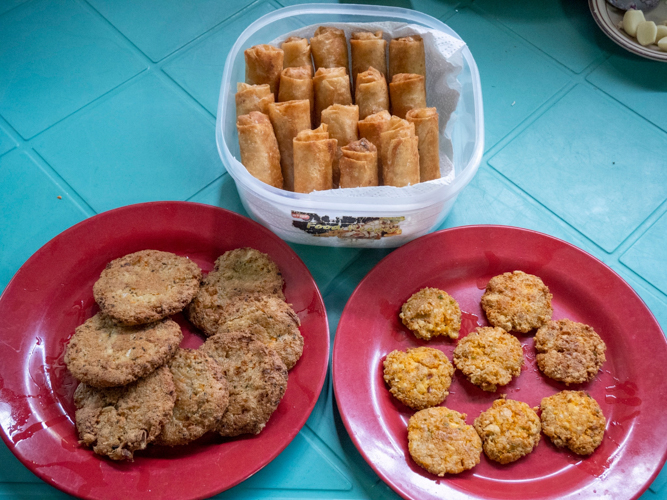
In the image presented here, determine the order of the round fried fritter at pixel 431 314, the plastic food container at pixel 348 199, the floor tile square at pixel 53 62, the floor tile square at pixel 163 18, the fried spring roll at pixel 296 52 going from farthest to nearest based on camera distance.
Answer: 1. the floor tile square at pixel 163 18
2. the floor tile square at pixel 53 62
3. the fried spring roll at pixel 296 52
4. the round fried fritter at pixel 431 314
5. the plastic food container at pixel 348 199

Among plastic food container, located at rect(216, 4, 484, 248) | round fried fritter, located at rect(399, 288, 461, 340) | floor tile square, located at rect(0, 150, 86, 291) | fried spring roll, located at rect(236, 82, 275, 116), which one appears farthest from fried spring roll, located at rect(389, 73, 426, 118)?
floor tile square, located at rect(0, 150, 86, 291)

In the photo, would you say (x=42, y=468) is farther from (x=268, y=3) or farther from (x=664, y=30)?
(x=664, y=30)

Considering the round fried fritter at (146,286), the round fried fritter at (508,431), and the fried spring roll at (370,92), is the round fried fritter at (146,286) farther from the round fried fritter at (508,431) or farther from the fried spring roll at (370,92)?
the round fried fritter at (508,431)

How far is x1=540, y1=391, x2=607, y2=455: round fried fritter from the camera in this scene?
4.03ft

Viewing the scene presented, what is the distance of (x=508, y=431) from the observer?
1221 millimetres

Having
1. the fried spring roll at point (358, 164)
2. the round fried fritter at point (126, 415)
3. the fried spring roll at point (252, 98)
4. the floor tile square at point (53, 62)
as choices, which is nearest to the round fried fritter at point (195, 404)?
the round fried fritter at point (126, 415)

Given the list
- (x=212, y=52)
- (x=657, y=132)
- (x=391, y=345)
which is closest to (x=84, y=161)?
(x=212, y=52)

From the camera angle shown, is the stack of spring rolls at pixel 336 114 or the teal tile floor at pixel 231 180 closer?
the stack of spring rolls at pixel 336 114

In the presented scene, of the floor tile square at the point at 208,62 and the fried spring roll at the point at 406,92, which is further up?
the floor tile square at the point at 208,62

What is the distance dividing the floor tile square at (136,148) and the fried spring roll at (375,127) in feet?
1.57

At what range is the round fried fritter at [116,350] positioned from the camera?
44.7 inches

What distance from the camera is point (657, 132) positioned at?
1.72 metres

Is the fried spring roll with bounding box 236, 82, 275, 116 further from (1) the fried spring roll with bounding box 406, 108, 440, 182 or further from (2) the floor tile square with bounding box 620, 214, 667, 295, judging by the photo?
(2) the floor tile square with bounding box 620, 214, 667, 295

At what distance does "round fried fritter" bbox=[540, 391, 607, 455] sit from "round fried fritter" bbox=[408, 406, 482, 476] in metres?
0.18
